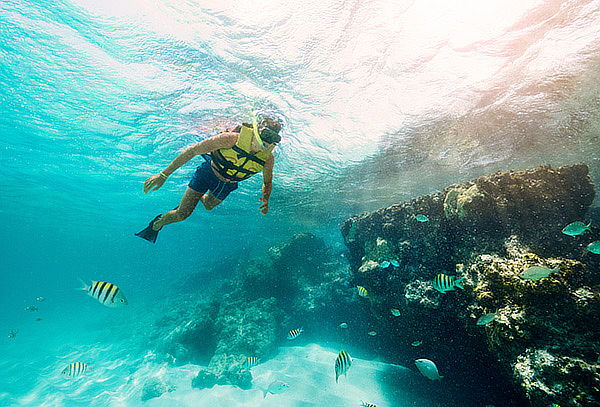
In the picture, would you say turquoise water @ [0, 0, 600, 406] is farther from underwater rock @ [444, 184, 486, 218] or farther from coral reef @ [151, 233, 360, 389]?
underwater rock @ [444, 184, 486, 218]

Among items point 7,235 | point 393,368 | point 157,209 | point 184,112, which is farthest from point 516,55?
point 7,235

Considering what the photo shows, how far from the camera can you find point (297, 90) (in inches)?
402

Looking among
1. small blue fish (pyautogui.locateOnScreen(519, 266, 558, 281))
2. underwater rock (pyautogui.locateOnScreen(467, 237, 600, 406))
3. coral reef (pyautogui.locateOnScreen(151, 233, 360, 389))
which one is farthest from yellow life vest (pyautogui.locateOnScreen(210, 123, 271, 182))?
coral reef (pyautogui.locateOnScreen(151, 233, 360, 389))

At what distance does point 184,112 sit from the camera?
12203 mm

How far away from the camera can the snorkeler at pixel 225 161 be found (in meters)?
3.88

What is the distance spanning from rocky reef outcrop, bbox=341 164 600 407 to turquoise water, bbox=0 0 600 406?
462 centimetres

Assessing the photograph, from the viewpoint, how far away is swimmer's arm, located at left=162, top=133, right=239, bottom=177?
3840mm

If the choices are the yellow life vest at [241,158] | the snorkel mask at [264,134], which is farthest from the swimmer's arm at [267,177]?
the snorkel mask at [264,134]

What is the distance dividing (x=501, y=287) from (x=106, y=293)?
7.60 metres

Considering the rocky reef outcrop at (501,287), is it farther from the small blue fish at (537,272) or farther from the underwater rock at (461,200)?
the small blue fish at (537,272)

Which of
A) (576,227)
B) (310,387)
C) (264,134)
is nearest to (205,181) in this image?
(264,134)

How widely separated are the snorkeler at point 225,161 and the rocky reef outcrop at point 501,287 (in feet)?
15.8

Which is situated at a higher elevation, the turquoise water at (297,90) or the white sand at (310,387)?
the turquoise water at (297,90)

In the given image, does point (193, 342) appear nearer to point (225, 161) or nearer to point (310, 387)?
point (310, 387)
